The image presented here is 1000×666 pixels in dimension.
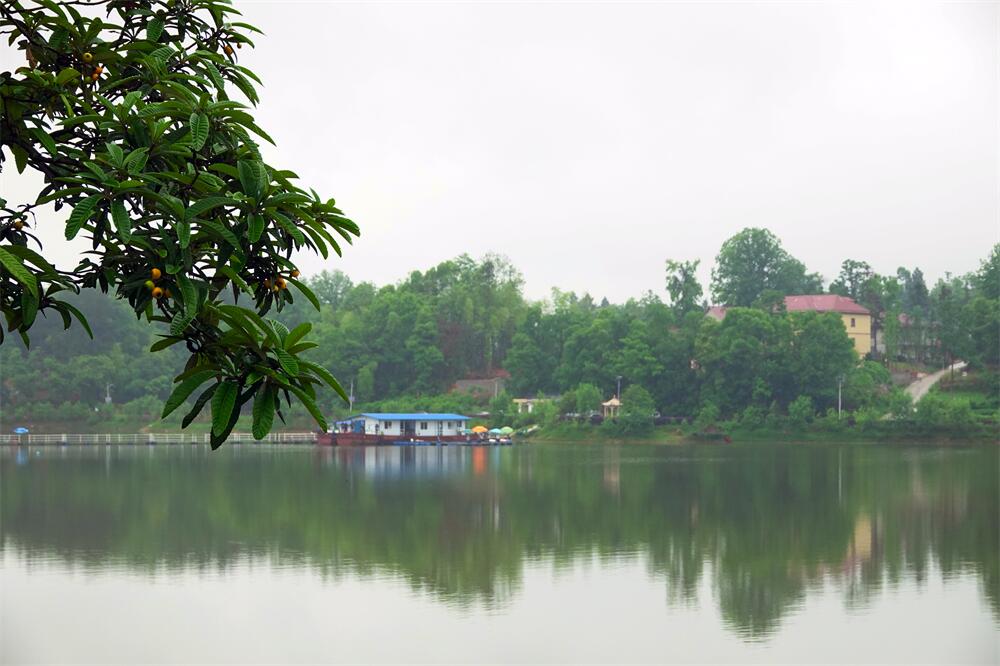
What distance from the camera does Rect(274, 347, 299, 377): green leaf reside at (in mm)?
3607

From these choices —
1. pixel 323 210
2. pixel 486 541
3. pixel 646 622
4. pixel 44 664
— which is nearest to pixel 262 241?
pixel 323 210

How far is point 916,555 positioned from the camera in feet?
63.3

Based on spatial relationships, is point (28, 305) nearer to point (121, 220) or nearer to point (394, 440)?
point (121, 220)

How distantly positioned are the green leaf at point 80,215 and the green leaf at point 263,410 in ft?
2.31

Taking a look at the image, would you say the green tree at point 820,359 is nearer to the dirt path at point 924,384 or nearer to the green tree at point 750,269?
the dirt path at point 924,384

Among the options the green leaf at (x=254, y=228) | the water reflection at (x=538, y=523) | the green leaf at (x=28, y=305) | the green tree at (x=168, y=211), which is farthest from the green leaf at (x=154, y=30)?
the water reflection at (x=538, y=523)

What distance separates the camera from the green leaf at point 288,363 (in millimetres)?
3607

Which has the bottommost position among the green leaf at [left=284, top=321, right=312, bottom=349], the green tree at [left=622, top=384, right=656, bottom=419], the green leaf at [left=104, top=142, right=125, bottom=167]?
the green tree at [left=622, top=384, right=656, bottom=419]

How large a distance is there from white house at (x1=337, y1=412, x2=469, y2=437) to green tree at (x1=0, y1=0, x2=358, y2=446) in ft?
169

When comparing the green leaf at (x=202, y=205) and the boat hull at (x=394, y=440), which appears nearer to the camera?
the green leaf at (x=202, y=205)

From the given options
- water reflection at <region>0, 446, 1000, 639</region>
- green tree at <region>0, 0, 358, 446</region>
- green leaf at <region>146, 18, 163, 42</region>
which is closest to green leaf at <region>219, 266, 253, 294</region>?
green tree at <region>0, 0, 358, 446</region>

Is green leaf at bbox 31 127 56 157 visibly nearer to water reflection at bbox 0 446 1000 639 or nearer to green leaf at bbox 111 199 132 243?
green leaf at bbox 111 199 132 243

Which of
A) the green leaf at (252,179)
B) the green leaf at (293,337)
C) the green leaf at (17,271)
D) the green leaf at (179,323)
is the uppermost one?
the green leaf at (252,179)

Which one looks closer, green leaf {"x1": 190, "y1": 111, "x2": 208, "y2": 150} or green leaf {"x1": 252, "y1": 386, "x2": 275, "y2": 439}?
green leaf {"x1": 252, "y1": 386, "x2": 275, "y2": 439}
